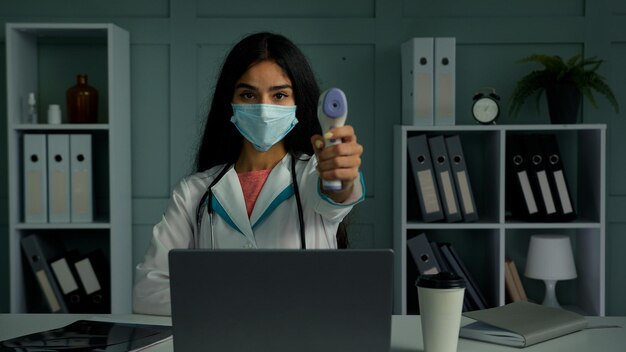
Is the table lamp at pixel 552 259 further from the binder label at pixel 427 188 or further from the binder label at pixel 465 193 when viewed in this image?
the binder label at pixel 427 188

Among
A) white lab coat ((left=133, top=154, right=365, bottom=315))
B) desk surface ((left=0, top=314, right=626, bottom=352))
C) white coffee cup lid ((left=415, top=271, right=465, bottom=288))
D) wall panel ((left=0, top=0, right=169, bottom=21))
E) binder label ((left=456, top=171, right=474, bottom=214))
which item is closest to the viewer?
white coffee cup lid ((left=415, top=271, right=465, bottom=288))

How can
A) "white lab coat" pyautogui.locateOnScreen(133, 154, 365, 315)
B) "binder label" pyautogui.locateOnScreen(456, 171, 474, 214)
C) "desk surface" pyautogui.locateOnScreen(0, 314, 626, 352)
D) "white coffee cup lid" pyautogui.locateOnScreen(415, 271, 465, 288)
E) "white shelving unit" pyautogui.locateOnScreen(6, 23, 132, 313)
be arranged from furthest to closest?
"binder label" pyautogui.locateOnScreen(456, 171, 474, 214) < "white shelving unit" pyautogui.locateOnScreen(6, 23, 132, 313) < "white lab coat" pyautogui.locateOnScreen(133, 154, 365, 315) < "desk surface" pyautogui.locateOnScreen(0, 314, 626, 352) < "white coffee cup lid" pyautogui.locateOnScreen(415, 271, 465, 288)

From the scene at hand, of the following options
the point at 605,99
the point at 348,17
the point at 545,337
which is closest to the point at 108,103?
the point at 348,17

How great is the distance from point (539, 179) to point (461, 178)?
1.08 feet

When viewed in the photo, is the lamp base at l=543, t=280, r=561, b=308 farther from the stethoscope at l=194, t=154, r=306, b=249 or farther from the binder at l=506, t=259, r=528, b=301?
the stethoscope at l=194, t=154, r=306, b=249

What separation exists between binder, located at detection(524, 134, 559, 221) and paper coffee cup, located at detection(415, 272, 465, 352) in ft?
7.18

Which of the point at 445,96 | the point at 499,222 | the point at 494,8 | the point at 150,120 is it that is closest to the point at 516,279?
the point at 499,222

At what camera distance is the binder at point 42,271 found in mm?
3447

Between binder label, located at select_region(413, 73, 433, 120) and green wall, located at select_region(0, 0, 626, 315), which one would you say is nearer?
Result: binder label, located at select_region(413, 73, 433, 120)

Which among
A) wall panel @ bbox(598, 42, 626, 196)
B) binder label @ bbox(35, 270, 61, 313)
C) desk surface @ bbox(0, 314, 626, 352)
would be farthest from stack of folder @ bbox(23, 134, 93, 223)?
wall panel @ bbox(598, 42, 626, 196)

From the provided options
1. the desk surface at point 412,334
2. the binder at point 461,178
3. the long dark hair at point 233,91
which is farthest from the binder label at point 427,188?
the desk surface at point 412,334

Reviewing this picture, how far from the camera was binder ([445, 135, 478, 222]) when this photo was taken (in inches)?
138

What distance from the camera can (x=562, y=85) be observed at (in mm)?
3471

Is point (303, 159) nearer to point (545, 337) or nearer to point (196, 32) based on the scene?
point (545, 337)
